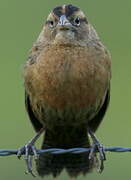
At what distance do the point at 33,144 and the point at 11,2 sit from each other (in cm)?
559

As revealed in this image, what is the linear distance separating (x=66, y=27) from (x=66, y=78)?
55 centimetres

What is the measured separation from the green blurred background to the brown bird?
0.76ft

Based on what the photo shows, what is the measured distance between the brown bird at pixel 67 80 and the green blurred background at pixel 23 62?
0.23 meters

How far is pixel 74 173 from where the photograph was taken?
13.3 metres

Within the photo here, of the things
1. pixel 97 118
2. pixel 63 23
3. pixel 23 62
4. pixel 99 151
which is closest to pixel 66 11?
pixel 63 23

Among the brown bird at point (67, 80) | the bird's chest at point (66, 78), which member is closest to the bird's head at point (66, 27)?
the brown bird at point (67, 80)

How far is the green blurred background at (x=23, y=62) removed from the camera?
49.0ft

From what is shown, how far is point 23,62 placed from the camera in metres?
15.9

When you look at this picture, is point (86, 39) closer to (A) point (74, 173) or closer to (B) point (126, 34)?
(A) point (74, 173)

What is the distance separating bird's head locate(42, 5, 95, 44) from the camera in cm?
1314

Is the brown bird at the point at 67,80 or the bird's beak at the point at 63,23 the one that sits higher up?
the bird's beak at the point at 63,23

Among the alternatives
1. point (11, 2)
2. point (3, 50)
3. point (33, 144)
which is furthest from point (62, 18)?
point (11, 2)

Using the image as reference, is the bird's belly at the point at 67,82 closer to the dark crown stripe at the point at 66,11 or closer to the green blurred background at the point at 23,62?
the dark crown stripe at the point at 66,11

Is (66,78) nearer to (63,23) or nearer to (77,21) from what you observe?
(63,23)
